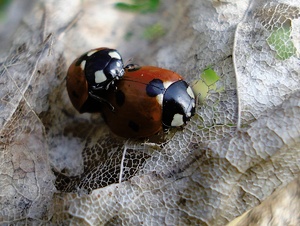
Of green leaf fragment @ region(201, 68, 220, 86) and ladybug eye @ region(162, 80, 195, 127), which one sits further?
green leaf fragment @ region(201, 68, 220, 86)

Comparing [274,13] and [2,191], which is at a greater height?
[274,13]

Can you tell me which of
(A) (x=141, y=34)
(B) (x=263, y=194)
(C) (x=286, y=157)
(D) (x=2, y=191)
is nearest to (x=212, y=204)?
(B) (x=263, y=194)

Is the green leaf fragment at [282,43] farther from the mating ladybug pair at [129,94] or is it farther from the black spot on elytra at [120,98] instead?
the black spot on elytra at [120,98]

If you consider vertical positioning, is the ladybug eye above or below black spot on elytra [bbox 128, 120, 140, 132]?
above

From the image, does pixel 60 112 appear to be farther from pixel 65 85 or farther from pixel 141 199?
pixel 141 199

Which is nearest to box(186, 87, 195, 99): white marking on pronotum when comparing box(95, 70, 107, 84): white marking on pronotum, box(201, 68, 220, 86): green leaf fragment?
box(201, 68, 220, 86): green leaf fragment

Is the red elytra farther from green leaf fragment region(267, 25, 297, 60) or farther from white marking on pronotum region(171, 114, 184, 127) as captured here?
green leaf fragment region(267, 25, 297, 60)

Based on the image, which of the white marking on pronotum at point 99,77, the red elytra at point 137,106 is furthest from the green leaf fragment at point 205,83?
the white marking on pronotum at point 99,77
